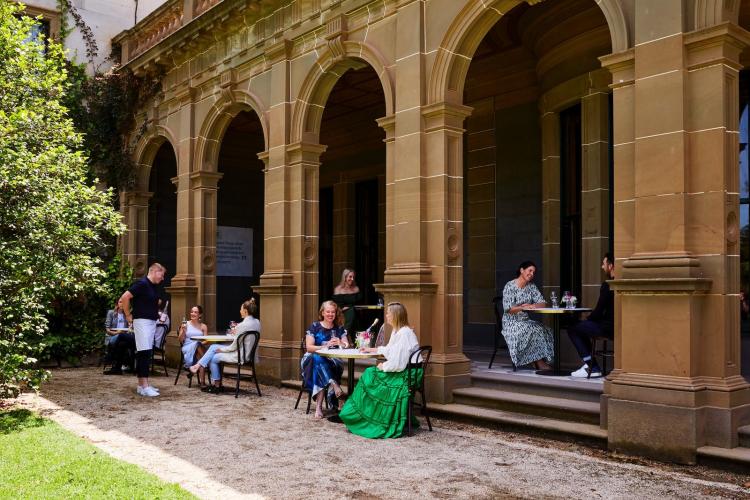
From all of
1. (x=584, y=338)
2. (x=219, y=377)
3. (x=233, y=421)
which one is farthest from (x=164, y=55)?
(x=584, y=338)

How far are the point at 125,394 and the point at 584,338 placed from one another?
6020 mm

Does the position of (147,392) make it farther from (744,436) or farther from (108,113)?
(108,113)

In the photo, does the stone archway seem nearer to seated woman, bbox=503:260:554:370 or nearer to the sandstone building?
the sandstone building

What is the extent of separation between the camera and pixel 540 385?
24.0 ft

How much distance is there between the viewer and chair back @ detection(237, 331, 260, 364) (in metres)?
9.46

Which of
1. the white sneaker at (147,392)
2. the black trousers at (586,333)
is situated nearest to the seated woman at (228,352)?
the white sneaker at (147,392)

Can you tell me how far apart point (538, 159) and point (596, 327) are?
4.07 metres

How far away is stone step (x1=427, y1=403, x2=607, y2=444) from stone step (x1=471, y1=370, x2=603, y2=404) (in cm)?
33

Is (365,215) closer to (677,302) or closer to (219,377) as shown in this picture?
(219,377)

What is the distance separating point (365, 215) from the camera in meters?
16.0

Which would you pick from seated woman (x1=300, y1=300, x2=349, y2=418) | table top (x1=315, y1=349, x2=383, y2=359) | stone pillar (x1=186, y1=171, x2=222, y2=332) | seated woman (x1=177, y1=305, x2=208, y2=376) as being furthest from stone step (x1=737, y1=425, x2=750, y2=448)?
stone pillar (x1=186, y1=171, x2=222, y2=332)

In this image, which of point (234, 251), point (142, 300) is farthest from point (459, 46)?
point (234, 251)

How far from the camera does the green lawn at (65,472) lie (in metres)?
4.70

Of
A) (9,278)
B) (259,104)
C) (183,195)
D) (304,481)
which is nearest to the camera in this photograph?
(304,481)
